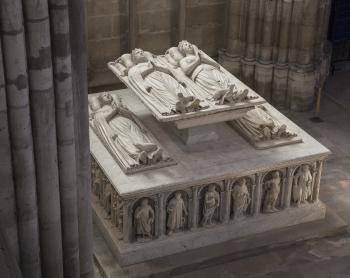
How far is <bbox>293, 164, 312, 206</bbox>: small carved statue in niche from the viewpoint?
9922 mm

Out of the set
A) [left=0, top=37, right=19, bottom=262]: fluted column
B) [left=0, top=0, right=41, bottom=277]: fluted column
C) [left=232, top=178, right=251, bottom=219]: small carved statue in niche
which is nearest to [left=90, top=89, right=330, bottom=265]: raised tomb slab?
[left=232, top=178, right=251, bottom=219]: small carved statue in niche

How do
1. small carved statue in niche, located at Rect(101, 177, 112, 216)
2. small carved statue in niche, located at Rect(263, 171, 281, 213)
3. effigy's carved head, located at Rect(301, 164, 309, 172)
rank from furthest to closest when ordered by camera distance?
effigy's carved head, located at Rect(301, 164, 309, 172) → small carved statue in niche, located at Rect(263, 171, 281, 213) → small carved statue in niche, located at Rect(101, 177, 112, 216)

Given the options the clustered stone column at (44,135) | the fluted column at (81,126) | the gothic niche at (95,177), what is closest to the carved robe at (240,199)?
the gothic niche at (95,177)

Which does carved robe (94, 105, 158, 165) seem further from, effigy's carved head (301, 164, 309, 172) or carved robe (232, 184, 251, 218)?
effigy's carved head (301, 164, 309, 172)

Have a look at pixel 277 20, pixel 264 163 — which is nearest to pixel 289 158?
pixel 264 163

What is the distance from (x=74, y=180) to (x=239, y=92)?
4495mm

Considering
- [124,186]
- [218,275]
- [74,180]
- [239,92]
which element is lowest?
[218,275]

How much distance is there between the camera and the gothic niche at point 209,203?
9391mm

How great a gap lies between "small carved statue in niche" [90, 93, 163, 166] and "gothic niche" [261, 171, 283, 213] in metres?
1.47

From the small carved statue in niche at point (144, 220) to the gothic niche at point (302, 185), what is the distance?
207cm

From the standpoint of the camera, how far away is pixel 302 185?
394 inches

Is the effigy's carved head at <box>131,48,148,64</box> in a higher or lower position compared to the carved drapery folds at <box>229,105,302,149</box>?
higher

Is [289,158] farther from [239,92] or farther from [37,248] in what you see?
[37,248]

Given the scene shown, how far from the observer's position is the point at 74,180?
18.2 ft
